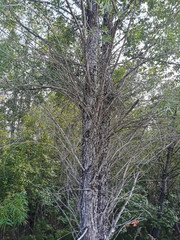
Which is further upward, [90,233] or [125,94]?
[125,94]

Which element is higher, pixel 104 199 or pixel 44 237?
pixel 104 199

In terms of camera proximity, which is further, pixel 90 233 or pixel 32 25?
pixel 32 25

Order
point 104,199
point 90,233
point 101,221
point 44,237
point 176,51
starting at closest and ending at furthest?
1. point 90,233
2. point 101,221
3. point 104,199
4. point 176,51
5. point 44,237

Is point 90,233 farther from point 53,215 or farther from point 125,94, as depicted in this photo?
point 53,215

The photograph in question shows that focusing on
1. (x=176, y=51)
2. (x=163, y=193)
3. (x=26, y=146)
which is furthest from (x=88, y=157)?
(x=163, y=193)

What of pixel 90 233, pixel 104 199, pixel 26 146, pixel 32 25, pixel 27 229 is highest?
pixel 32 25

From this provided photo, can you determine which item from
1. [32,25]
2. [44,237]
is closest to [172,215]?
[44,237]

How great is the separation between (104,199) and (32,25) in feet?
7.69

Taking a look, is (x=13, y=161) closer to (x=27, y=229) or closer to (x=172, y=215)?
(x=27, y=229)

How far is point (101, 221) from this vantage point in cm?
167

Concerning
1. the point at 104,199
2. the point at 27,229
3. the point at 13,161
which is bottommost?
the point at 27,229

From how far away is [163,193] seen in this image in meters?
4.68

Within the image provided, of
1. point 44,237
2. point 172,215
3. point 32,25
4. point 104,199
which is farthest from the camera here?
point 44,237

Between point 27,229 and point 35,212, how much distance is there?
0.48m
